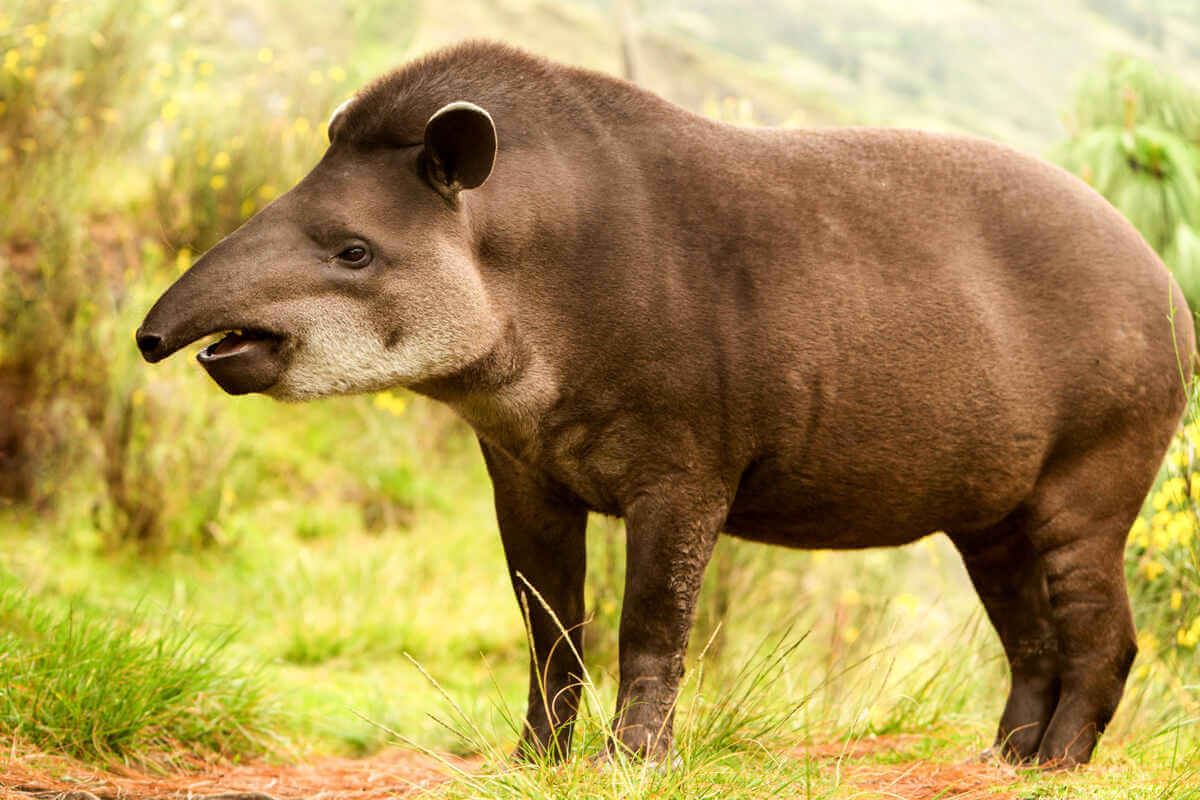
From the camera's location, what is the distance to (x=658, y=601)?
3570 millimetres

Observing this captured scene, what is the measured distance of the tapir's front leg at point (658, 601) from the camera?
3.51 metres

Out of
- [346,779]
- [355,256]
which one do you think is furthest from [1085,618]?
[355,256]

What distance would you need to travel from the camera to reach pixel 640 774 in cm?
316

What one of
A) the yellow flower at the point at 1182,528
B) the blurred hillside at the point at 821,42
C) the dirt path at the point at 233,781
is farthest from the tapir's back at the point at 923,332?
the blurred hillside at the point at 821,42

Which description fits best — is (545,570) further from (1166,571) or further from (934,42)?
(934,42)

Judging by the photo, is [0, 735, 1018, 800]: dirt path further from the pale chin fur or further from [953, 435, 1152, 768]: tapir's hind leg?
the pale chin fur

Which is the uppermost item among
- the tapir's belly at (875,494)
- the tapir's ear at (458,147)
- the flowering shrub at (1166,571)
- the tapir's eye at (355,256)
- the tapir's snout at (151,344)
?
the tapir's ear at (458,147)

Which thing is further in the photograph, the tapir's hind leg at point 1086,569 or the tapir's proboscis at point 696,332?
the tapir's hind leg at point 1086,569

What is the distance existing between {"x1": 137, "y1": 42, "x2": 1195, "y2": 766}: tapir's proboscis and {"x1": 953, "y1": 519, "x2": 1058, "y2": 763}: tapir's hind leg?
147 mm

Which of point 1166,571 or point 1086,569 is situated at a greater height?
point 1086,569

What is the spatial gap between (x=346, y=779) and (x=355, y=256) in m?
1.84

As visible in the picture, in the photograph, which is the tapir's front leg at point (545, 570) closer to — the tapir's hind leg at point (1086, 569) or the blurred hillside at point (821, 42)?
the tapir's hind leg at point (1086, 569)

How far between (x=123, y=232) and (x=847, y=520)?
6888mm

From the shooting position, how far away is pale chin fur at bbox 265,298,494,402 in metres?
3.23
